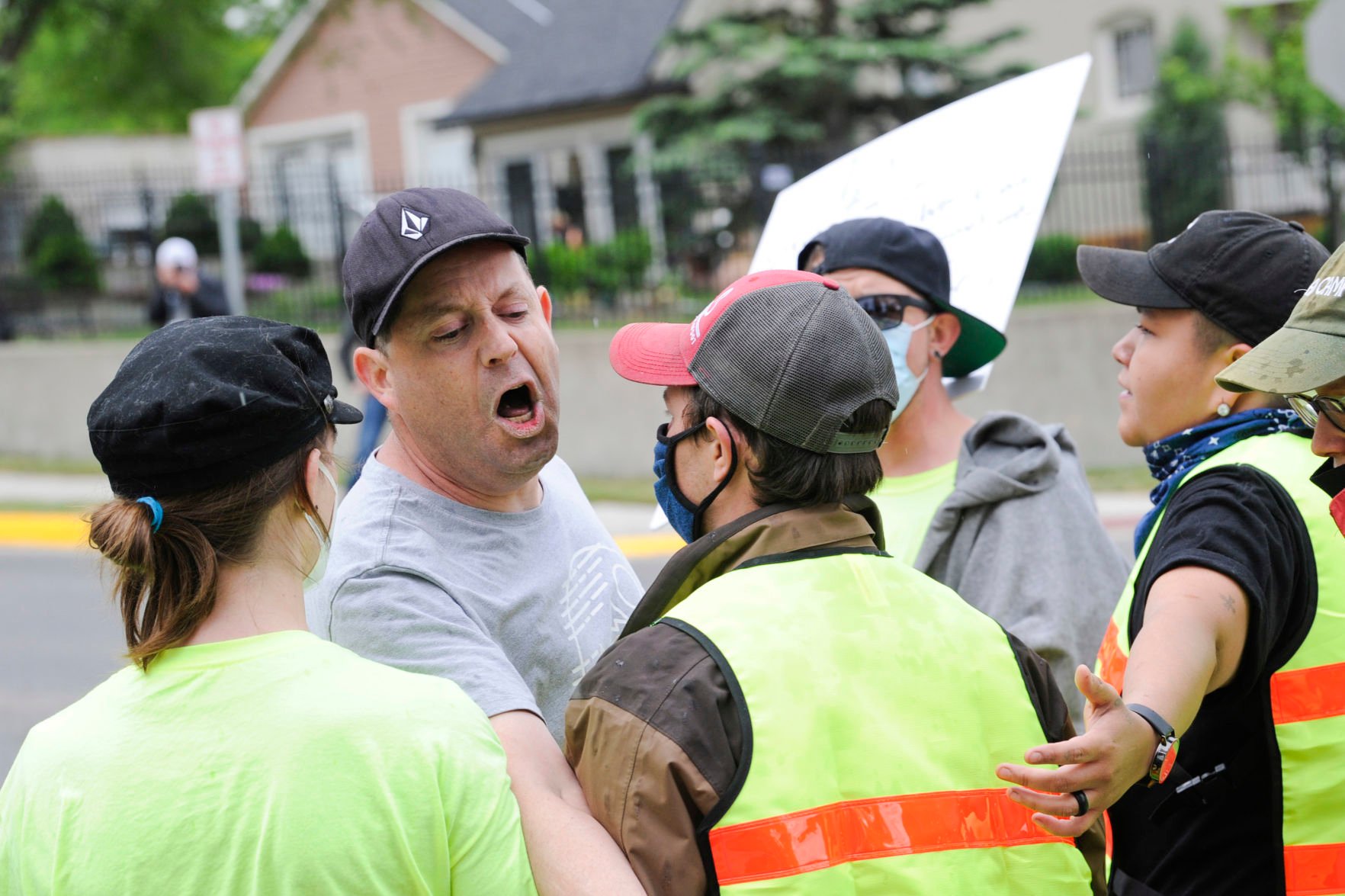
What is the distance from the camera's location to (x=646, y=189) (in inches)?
575

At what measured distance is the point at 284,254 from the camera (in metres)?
16.8

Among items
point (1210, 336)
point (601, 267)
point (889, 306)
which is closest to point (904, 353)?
point (889, 306)

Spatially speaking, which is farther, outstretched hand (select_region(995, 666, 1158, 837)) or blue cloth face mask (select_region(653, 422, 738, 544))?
blue cloth face mask (select_region(653, 422, 738, 544))

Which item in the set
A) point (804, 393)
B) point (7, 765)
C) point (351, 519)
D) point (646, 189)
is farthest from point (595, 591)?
point (646, 189)

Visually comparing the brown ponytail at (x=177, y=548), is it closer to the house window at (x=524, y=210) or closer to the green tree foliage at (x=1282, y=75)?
the house window at (x=524, y=210)

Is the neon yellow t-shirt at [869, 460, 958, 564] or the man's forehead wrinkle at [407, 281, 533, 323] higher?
the man's forehead wrinkle at [407, 281, 533, 323]

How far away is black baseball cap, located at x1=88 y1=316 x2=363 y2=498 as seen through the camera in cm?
185

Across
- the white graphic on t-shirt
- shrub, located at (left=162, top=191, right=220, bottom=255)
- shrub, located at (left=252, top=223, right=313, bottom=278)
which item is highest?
shrub, located at (left=162, top=191, right=220, bottom=255)

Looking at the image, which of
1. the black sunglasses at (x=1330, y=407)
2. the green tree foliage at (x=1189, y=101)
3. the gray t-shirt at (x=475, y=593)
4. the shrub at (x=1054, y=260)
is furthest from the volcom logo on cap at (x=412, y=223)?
the shrub at (x=1054, y=260)

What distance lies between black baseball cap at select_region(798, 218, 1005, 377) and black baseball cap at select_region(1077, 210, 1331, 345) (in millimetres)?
770

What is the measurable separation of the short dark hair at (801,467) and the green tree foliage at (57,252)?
15575mm

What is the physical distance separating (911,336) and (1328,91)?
561 cm

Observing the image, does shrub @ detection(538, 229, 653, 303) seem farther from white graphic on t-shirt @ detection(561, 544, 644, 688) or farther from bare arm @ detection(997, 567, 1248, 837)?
bare arm @ detection(997, 567, 1248, 837)

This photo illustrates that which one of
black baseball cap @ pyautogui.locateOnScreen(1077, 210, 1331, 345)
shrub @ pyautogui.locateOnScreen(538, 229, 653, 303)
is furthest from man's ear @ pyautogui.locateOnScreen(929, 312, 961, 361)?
shrub @ pyautogui.locateOnScreen(538, 229, 653, 303)
